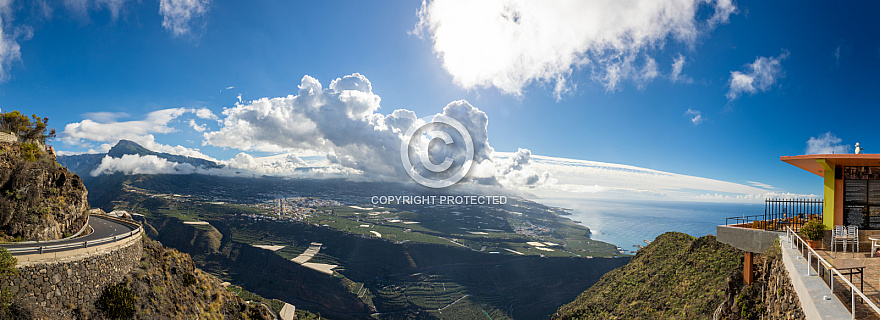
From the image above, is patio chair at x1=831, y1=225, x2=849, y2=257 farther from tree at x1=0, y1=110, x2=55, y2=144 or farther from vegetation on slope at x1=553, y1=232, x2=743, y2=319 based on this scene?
tree at x1=0, y1=110, x2=55, y2=144

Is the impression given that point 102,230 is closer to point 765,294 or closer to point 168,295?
point 168,295

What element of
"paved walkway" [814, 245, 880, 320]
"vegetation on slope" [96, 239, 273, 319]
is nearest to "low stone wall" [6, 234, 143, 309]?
"vegetation on slope" [96, 239, 273, 319]

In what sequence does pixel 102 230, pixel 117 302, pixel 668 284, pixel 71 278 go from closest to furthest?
Answer: 1. pixel 71 278
2. pixel 117 302
3. pixel 102 230
4. pixel 668 284

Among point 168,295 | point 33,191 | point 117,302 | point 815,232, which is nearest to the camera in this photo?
point 815,232

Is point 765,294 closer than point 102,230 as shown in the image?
Yes

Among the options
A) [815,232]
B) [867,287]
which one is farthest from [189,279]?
[815,232]

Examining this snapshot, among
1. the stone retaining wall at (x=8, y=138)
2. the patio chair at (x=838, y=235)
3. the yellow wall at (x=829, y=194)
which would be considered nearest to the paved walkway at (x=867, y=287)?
the patio chair at (x=838, y=235)

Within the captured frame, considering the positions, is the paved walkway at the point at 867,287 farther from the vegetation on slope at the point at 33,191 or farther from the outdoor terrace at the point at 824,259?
the vegetation on slope at the point at 33,191
